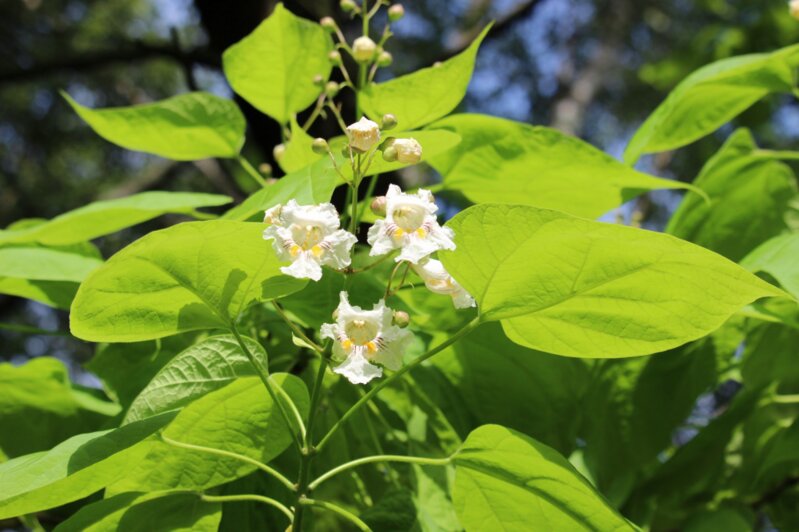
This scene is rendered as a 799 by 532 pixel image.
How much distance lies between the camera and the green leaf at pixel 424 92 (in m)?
0.71

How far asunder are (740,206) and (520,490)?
470 millimetres

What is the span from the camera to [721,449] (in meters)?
0.85

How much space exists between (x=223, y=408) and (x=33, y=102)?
22.1ft

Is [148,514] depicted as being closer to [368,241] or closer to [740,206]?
[368,241]

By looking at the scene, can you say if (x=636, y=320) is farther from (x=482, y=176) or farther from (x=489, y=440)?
(x=482, y=176)

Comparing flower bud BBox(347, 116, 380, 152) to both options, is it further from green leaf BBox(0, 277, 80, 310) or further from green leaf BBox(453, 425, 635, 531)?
green leaf BBox(0, 277, 80, 310)

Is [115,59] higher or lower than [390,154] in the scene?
lower

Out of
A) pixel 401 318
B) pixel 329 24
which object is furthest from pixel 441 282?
pixel 329 24

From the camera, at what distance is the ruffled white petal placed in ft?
1.70

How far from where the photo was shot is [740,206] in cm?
88

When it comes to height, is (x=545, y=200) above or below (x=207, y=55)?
above

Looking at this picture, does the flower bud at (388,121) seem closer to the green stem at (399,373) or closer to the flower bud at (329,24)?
the green stem at (399,373)

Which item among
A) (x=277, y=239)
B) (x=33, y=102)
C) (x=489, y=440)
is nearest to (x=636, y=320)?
(x=489, y=440)

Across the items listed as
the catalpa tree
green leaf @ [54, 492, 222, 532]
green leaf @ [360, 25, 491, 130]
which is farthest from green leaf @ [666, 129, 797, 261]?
green leaf @ [54, 492, 222, 532]
